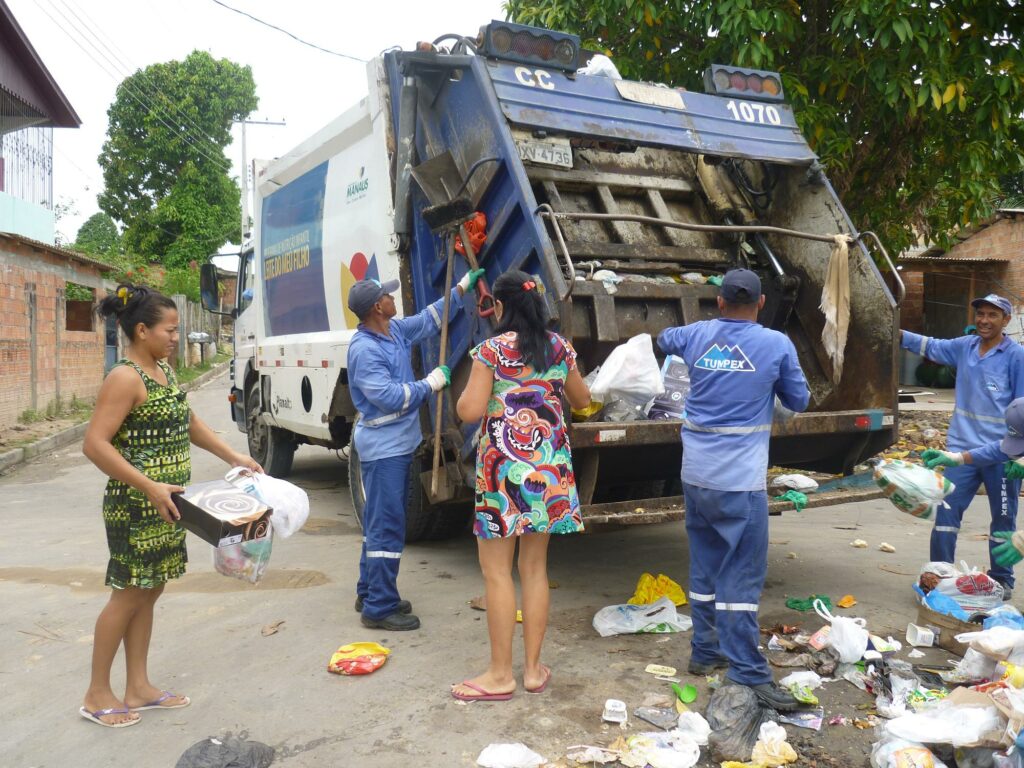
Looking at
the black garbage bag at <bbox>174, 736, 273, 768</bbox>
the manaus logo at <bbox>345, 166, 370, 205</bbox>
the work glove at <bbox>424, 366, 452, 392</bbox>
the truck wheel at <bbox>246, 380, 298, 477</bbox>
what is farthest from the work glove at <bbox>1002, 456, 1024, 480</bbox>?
the truck wheel at <bbox>246, 380, 298, 477</bbox>

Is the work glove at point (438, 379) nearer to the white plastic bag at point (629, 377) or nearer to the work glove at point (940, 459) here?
the white plastic bag at point (629, 377)

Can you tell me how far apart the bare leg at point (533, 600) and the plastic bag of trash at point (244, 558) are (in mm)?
893

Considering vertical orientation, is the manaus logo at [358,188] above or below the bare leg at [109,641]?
above

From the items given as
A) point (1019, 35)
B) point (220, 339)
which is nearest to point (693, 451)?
point (1019, 35)

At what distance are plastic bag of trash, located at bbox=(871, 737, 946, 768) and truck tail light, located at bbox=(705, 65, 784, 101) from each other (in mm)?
3477

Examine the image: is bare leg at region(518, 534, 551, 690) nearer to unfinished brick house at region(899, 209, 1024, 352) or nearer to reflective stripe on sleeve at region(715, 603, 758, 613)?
reflective stripe on sleeve at region(715, 603, 758, 613)

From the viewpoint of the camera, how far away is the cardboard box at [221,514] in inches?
110

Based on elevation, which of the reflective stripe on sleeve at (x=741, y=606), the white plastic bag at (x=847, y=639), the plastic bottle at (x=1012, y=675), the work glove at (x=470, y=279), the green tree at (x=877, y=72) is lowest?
the white plastic bag at (x=847, y=639)

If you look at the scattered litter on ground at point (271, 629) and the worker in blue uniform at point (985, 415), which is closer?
the scattered litter on ground at point (271, 629)

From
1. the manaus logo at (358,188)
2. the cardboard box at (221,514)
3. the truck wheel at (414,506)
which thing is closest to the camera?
the cardboard box at (221,514)

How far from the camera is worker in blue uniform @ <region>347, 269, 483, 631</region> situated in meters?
3.79

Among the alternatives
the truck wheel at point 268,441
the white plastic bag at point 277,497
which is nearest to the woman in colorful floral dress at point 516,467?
the white plastic bag at point 277,497

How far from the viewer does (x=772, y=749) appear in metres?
2.67

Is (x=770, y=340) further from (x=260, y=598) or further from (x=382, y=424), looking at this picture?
(x=260, y=598)
